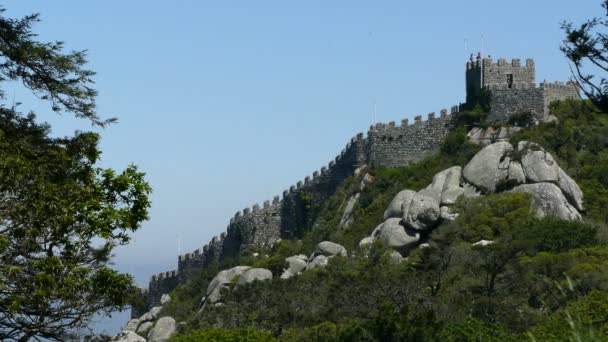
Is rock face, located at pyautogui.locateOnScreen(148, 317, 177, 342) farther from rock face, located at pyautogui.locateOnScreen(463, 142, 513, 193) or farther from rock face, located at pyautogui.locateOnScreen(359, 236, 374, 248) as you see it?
rock face, located at pyautogui.locateOnScreen(463, 142, 513, 193)

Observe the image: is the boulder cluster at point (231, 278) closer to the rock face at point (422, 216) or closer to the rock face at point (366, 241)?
the rock face at point (366, 241)

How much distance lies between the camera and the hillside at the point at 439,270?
38094 mm

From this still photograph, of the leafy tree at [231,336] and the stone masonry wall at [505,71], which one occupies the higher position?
the stone masonry wall at [505,71]

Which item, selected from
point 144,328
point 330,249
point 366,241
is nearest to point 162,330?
point 144,328

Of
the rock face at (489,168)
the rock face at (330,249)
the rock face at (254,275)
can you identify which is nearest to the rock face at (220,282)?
the rock face at (254,275)

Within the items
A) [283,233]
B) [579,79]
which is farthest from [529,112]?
[579,79]

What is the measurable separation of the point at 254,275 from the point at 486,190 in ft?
33.0

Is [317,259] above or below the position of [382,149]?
below

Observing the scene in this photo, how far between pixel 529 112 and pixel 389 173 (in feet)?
21.5

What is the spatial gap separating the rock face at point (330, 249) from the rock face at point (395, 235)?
5.15 ft

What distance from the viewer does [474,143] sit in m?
58.1

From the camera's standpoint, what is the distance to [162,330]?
2195 inches

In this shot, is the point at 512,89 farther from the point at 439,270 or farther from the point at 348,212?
the point at 439,270


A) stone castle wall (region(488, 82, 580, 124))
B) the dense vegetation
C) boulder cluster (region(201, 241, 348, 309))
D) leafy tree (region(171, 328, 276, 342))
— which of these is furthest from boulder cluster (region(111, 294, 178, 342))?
stone castle wall (region(488, 82, 580, 124))
